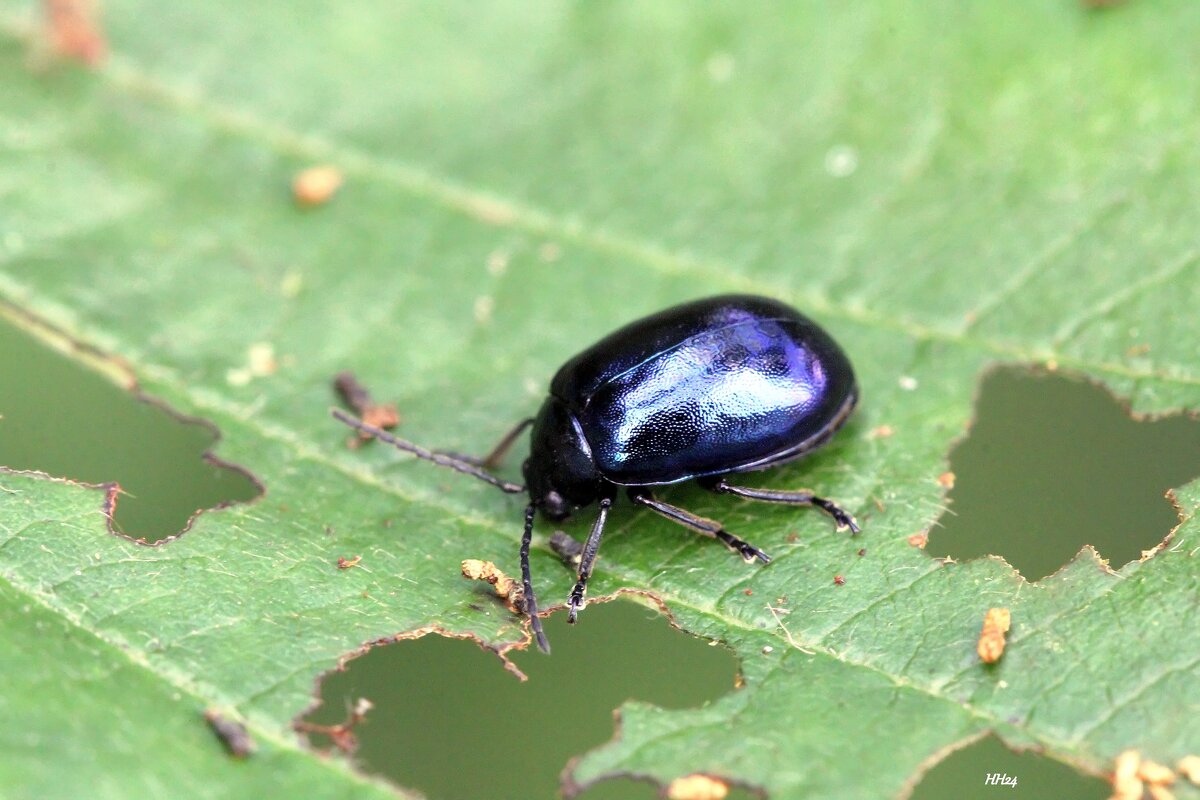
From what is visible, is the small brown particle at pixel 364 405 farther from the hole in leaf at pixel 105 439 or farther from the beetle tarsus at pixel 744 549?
the beetle tarsus at pixel 744 549

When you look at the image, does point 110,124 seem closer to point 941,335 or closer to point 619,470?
point 619,470

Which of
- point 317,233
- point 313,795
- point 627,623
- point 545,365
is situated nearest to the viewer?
point 313,795

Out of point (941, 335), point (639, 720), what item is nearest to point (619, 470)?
point (639, 720)

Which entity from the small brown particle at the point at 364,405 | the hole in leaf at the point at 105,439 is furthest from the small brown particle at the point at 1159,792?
the hole in leaf at the point at 105,439

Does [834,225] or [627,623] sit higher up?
[834,225]

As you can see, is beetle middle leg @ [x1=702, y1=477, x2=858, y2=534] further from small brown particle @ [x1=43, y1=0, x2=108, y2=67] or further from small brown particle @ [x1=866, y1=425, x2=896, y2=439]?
small brown particle @ [x1=43, y1=0, x2=108, y2=67]

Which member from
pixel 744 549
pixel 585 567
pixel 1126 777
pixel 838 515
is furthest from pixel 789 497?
pixel 1126 777

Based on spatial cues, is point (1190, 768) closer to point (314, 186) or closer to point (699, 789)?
point (699, 789)
